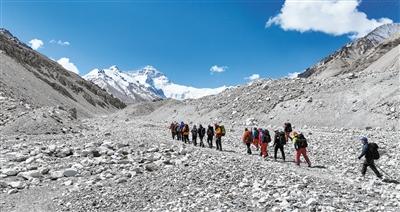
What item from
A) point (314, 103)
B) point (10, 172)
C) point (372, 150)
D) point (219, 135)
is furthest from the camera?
point (314, 103)

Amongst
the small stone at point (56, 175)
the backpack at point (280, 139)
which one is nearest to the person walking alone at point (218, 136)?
the backpack at point (280, 139)

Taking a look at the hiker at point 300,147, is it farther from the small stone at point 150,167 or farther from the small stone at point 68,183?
the small stone at point 68,183

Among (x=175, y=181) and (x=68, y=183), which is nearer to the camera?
(x=175, y=181)

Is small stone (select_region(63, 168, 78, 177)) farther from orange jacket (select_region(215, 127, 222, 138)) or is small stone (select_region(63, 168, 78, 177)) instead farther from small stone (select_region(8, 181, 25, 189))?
orange jacket (select_region(215, 127, 222, 138))

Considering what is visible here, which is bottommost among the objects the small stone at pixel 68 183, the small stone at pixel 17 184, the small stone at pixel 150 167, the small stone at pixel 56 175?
the small stone at pixel 17 184

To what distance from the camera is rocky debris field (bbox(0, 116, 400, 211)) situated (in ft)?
53.7

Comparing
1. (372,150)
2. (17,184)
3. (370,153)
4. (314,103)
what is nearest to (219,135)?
(370,153)

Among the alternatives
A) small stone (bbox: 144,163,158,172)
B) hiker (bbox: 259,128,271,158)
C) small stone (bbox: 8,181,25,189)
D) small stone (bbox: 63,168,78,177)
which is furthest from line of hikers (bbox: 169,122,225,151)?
small stone (bbox: 8,181,25,189)

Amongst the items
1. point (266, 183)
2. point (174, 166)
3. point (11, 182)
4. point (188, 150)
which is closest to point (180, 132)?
point (188, 150)

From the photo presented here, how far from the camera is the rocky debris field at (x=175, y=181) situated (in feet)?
53.7

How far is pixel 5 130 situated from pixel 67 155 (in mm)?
15869

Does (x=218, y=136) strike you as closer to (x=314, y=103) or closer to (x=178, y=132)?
(x=178, y=132)

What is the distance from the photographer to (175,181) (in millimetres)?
19891

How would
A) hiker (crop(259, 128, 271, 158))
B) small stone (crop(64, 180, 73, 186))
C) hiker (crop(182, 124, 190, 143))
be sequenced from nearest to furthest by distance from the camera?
small stone (crop(64, 180, 73, 186))
hiker (crop(259, 128, 271, 158))
hiker (crop(182, 124, 190, 143))
